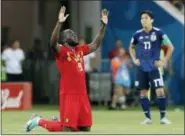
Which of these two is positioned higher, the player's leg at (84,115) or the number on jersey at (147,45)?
the number on jersey at (147,45)

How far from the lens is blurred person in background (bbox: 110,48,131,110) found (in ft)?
76.1

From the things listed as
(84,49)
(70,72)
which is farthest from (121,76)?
(70,72)

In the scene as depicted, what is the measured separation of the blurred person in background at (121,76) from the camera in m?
23.2

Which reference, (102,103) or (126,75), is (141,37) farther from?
(102,103)

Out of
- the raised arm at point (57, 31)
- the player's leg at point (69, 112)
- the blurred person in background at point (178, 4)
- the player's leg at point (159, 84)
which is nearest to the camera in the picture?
the raised arm at point (57, 31)

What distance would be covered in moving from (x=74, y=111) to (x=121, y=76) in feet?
35.2

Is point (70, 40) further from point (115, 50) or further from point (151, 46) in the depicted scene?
point (115, 50)

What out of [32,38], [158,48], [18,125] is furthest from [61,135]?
[32,38]

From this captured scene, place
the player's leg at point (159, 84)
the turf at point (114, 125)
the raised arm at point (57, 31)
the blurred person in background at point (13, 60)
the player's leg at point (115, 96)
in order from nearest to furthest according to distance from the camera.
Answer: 1. the raised arm at point (57, 31)
2. the turf at point (114, 125)
3. the player's leg at point (159, 84)
4. the player's leg at point (115, 96)
5. the blurred person in background at point (13, 60)

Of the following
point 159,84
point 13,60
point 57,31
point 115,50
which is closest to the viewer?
point 57,31

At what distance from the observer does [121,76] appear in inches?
914

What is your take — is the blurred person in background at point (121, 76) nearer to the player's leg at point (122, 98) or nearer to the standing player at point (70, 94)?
the player's leg at point (122, 98)

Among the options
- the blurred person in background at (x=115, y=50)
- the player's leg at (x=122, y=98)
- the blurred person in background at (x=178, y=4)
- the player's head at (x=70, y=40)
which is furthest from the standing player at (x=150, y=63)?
the blurred person in background at (x=178, y=4)

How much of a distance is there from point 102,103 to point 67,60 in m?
13.0
